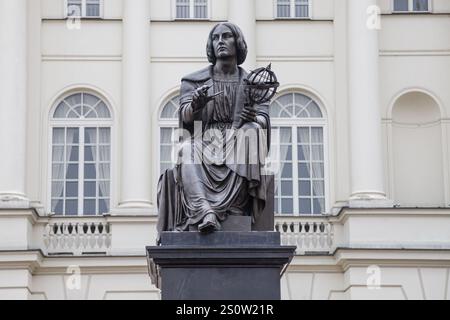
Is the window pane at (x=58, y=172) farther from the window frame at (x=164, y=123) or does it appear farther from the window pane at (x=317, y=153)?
the window pane at (x=317, y=153)

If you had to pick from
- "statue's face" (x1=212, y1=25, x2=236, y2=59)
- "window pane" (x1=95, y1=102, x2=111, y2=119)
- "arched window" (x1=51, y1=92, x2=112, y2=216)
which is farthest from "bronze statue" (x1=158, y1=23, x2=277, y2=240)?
"window pane" (x1=95, y1=102, x2=111, y2=119)

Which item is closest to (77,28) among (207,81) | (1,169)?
(1,169)

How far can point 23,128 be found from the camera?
3459 cm

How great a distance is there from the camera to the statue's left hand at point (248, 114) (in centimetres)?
1442

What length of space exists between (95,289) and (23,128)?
12.8 ft

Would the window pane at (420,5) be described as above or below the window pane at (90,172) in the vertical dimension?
above

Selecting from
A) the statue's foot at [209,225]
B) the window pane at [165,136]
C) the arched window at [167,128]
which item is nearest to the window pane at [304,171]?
the arched window at [167,128]

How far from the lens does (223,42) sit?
14711mm

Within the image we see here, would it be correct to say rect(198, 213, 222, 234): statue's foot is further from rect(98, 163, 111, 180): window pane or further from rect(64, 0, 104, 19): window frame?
rect(64, 0, 104, 19): window frame

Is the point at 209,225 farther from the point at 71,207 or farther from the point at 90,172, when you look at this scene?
the point at 90,172

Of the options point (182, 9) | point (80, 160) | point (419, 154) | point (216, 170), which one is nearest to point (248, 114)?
point (216, 170)

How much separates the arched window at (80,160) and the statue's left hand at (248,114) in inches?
823

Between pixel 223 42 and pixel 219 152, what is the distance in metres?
1.17

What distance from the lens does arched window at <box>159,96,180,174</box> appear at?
3549cm
